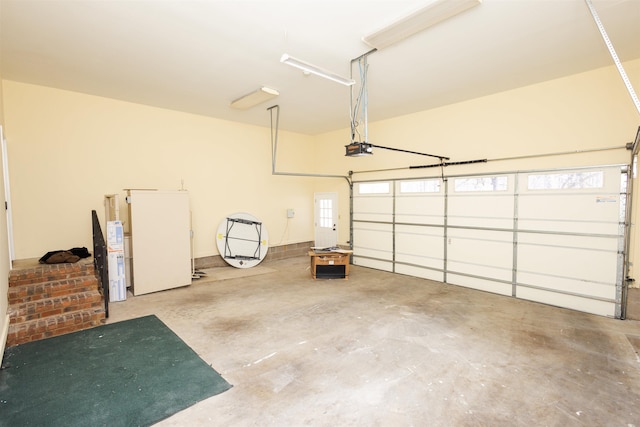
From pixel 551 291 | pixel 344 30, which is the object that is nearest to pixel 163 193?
pixel 344 30

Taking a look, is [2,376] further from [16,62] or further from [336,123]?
[336,123]

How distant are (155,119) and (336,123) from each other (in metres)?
4.07

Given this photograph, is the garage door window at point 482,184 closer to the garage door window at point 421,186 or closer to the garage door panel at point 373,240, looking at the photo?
the garage door window at point 421,186

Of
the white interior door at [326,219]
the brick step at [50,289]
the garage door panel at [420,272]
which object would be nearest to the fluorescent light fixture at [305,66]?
the brick step at [50,289]

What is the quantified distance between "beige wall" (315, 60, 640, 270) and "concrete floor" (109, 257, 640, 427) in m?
2.47

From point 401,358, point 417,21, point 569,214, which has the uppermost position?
point 417,21

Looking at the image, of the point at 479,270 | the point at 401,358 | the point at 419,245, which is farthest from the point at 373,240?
the point at 401,358

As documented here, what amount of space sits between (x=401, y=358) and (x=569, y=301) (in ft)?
11.0

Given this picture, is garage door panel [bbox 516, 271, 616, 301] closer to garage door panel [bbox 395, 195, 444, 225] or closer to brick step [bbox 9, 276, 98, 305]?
garage door panel [bbox 395, 195, 444, 225]

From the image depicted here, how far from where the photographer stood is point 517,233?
16.9ft

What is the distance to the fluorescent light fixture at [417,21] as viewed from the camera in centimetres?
280

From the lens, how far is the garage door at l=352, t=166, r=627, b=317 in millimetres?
4371

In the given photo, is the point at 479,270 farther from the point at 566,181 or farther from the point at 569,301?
the point at 566,181

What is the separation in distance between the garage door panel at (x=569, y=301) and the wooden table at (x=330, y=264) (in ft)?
10.3
